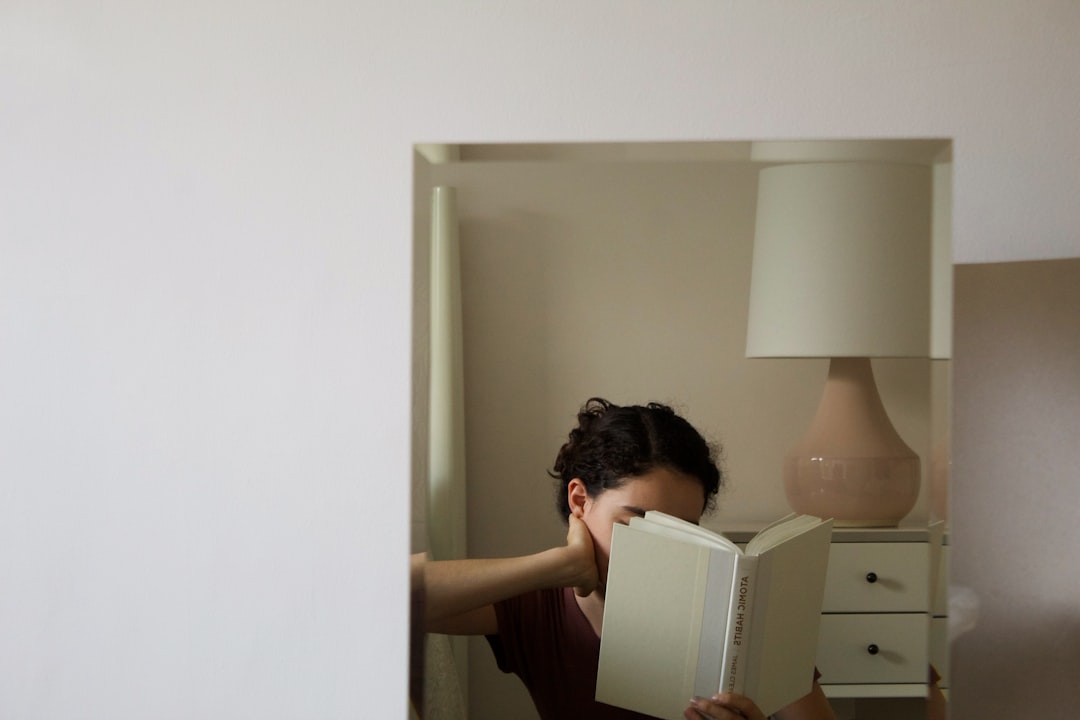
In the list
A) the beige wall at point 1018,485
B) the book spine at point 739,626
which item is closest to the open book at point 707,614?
the book spine at point 739,626

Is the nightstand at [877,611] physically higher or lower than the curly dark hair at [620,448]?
lower

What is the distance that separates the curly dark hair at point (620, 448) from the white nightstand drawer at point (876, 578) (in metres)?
0.20

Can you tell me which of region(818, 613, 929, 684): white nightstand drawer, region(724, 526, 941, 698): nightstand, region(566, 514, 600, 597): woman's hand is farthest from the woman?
region(818, 613, 929, 684): white nightstand drawer

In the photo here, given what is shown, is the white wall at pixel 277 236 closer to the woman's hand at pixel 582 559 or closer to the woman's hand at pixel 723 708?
the woman's hand at pixel 582 559

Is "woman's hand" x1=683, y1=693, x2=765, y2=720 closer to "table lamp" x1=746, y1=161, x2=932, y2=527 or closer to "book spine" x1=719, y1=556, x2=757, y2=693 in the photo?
"book spine" x1=719, y1=556, x2=757, y2=693

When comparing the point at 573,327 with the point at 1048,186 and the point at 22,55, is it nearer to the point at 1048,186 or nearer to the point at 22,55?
the point at 1048,186

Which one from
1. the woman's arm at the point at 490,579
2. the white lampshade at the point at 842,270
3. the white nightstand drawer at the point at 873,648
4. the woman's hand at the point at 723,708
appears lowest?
the woman's hand at the point at 723,708

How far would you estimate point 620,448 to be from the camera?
134cm

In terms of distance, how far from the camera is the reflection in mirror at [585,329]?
1.33 meters

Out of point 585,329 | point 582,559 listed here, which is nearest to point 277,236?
point 585,329

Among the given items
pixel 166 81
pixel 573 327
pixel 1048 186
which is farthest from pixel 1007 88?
pixel 166 81

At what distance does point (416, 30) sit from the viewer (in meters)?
1.35

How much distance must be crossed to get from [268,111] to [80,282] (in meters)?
0.30

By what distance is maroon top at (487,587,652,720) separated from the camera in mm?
1324
